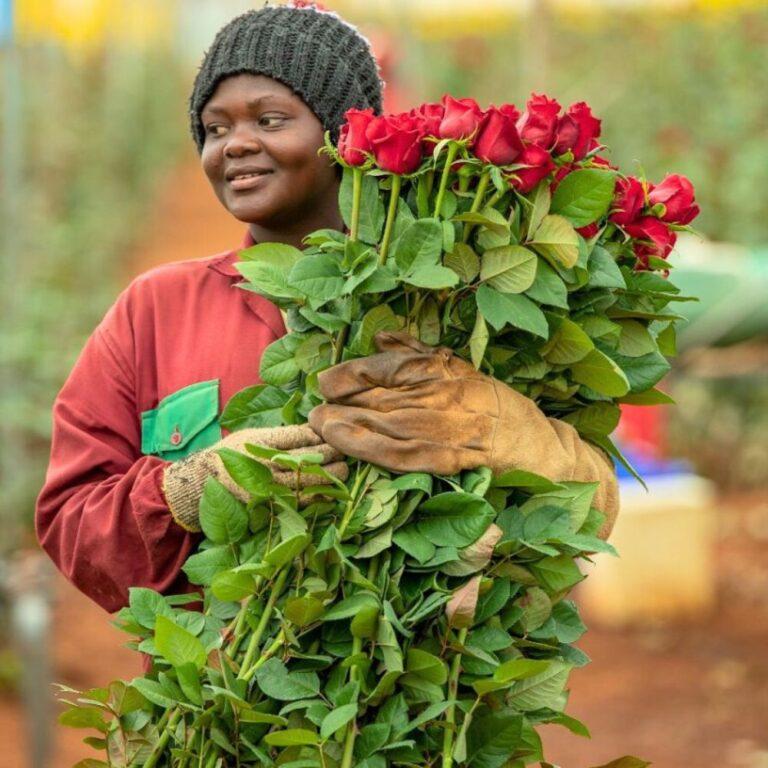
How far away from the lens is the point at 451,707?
6.25 feet

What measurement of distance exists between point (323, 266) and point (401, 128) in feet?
0.71

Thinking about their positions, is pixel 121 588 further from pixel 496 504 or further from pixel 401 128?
pixel 401 128

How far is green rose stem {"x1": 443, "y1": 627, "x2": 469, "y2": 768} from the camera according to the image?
1893 mm

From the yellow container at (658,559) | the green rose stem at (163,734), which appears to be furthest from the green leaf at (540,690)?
the yellow container at (658,559)

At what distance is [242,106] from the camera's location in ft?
7.36

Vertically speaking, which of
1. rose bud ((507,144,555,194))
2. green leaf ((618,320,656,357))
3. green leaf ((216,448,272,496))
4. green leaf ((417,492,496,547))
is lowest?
green leaf ((417,492,496,547))

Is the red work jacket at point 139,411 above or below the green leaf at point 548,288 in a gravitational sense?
below

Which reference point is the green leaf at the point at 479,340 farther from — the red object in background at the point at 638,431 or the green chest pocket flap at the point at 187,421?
the red object in background at the point at 638,431

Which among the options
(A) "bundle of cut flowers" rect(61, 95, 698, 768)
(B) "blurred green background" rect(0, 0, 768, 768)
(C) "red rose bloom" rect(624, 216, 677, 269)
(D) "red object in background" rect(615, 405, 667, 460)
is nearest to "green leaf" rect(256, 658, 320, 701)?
(A) "bundle of cut flowers" rect(61, 95, 698, 768)

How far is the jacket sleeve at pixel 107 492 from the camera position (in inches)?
83.5

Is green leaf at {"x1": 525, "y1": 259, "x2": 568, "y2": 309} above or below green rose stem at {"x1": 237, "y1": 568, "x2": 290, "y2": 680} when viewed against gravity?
above

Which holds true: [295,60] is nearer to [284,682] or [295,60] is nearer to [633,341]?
[633,341]

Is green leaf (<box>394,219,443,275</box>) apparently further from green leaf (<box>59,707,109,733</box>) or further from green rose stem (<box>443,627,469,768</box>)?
green leaf (<box>59,707,109,733</box>)

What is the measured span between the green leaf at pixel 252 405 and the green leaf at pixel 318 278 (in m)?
0.22
